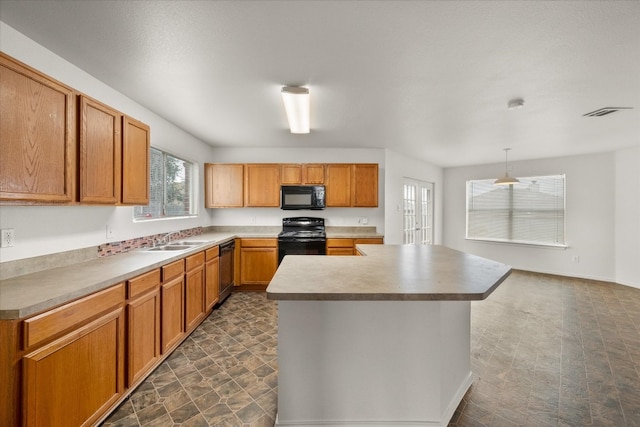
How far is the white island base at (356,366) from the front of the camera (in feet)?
5.35

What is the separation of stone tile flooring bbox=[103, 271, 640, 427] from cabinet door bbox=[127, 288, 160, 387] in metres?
0.17

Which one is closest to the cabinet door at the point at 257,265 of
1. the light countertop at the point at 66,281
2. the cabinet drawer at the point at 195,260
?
the cabinet drawer at the point at 195,260

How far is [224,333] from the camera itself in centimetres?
302

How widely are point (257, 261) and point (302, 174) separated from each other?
1.64m

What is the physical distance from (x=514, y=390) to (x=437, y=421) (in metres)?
0.91

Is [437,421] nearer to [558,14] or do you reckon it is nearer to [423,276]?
[423,276]

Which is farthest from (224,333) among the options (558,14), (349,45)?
(558,14)

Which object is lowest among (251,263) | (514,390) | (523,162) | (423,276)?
(514,390)

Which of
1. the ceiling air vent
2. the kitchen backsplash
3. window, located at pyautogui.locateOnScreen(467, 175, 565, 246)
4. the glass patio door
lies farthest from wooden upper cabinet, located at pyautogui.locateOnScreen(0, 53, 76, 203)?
window, located at pyautogui.locateOnScreen(467, 175, 565, 246)

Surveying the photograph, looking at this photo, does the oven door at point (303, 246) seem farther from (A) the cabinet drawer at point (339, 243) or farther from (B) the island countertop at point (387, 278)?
(B) the island countertop at point (387, 278)

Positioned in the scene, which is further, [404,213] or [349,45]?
[404,213]

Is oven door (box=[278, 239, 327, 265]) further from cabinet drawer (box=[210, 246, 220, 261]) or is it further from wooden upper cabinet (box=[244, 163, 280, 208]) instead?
cabinet drawer (box=[210, 246, 220, 261])

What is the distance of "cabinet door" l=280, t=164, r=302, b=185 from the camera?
15.4 feet

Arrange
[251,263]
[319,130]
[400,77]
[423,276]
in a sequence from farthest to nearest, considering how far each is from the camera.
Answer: [251,263] < [319,130] < [400,77] < [423,276]
